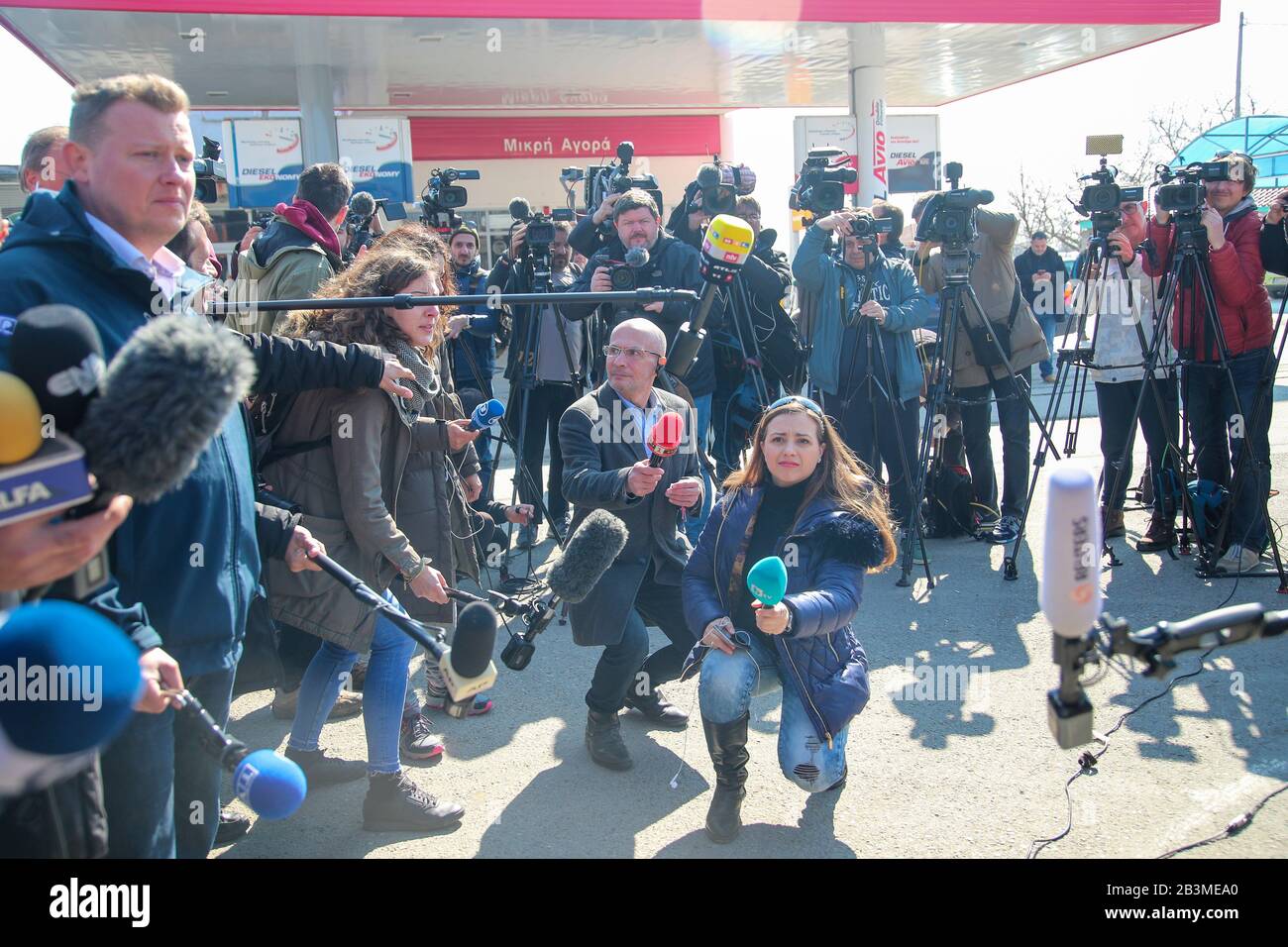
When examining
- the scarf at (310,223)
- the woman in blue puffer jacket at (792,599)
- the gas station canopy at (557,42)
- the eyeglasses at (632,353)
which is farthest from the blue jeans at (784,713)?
the gas station canopy at (557,42)

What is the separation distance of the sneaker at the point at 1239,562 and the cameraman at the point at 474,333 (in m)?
4.24

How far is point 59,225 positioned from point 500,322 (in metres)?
4.81

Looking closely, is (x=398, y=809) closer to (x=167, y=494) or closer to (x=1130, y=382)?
(x=167, y=494)

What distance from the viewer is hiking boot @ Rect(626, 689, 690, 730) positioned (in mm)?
3988

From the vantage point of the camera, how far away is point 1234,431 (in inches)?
212

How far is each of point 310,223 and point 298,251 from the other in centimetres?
25

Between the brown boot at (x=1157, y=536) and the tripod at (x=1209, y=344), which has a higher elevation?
the tripod at (x=1209, y=344)

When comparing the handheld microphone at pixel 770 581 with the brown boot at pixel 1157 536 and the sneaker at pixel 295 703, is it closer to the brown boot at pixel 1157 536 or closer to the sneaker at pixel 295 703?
the sneaker at pixel 295 703

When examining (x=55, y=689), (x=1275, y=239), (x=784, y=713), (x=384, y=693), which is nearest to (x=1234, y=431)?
(x=1275, y=239)

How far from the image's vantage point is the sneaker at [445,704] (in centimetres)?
409

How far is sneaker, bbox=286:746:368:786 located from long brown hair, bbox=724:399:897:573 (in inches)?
65.8

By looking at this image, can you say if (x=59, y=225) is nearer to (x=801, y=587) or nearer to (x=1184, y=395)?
(x=801, y=587)

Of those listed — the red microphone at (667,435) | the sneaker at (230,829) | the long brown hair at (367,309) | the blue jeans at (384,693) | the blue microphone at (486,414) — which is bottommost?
the sneaker at (230,829)

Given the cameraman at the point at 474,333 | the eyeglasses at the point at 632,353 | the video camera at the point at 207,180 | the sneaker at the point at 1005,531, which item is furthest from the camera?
the cameraman at the point at 474,333
